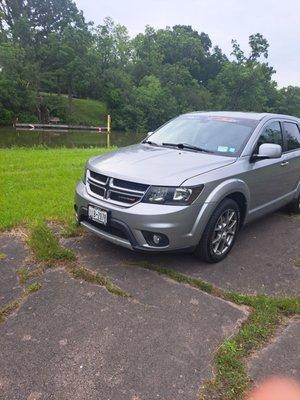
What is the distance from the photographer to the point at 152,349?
2998 millimetres

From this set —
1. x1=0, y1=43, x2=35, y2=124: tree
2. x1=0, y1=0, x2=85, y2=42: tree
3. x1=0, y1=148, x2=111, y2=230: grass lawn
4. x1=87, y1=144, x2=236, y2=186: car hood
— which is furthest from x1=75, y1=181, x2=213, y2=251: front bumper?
x1=0, y1=0, x2=85, y2=42: tree

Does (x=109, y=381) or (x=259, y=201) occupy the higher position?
(x=259, y=201)

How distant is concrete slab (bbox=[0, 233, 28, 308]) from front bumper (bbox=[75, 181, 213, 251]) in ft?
3.34

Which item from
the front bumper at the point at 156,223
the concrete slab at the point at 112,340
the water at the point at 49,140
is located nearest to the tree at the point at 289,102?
the water at the point at 49,140

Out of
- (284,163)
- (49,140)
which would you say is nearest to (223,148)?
(284,163)

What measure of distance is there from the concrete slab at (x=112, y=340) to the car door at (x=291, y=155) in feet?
9.28

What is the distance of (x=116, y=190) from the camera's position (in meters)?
4.17

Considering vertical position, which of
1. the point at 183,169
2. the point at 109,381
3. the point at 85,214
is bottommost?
the point at 109,381

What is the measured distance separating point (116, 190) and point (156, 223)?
0.60 m

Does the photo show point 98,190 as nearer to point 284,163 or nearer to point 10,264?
point 10,264

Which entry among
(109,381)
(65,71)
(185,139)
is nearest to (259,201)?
(185,139)

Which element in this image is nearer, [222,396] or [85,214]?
[222,396]

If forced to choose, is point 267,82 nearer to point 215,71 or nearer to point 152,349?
point 215,71

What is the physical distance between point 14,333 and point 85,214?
1.66 meters
